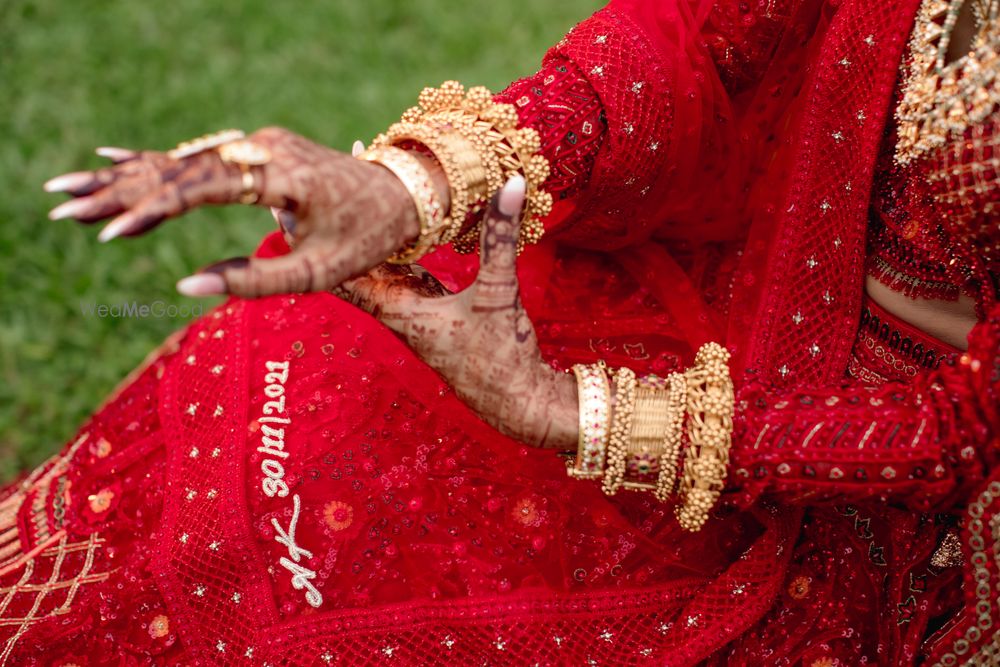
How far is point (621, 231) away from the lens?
1233 millimetres

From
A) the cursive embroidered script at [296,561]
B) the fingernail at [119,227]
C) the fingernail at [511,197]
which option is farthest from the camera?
the cursive embroidered script at [296,561]

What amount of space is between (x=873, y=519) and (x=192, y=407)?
0.80 m

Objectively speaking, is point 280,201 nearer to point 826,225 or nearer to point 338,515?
point 338,515

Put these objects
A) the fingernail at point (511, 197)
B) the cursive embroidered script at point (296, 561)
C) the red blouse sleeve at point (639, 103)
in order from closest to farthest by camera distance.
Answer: the fingernail at point (511, 197) < the cursive embroidered script at point (296, 561) < the red blouse sleeve at point (639, 103)

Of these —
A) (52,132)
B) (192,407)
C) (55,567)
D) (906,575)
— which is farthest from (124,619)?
(52,132)

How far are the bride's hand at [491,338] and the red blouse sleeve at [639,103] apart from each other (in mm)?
236

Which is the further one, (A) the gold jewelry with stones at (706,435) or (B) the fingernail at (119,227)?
(A) the gold jewelry with stones at (706,435)

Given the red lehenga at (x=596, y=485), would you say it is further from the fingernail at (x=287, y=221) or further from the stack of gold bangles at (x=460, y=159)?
the fingernail at (x=287, y=221)

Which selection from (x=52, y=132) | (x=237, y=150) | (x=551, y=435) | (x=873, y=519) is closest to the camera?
(x=237, y=150)

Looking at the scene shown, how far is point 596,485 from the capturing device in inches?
43.3

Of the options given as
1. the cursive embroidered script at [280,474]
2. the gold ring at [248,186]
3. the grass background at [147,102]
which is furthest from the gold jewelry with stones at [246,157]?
the grass background at [147,102]

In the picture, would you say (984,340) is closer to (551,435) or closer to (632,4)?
(551,435)

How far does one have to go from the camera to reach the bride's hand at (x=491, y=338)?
931mm

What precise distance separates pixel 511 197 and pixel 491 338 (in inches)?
5.5
